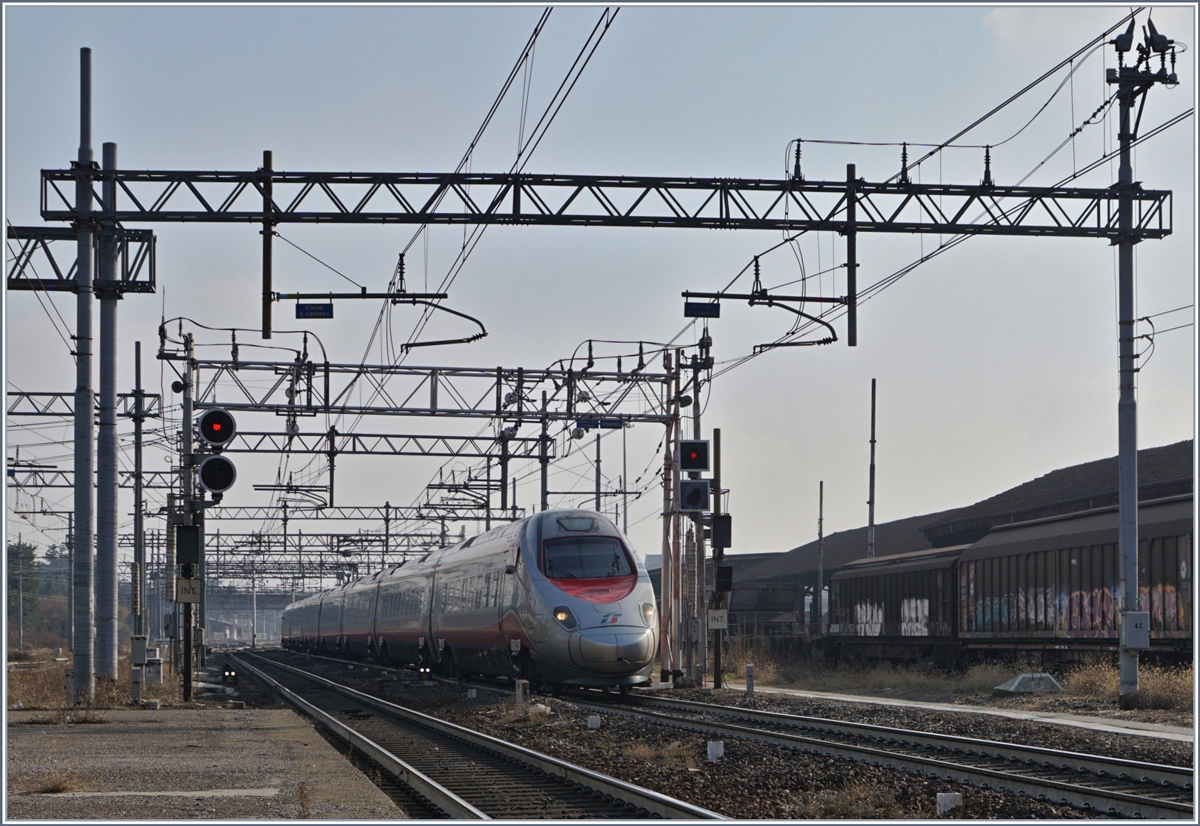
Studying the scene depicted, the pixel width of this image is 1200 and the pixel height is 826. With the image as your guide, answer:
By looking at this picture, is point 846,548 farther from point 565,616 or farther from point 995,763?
point 995,763

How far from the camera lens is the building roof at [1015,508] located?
1699 inches

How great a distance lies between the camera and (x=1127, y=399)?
21219 millimetres

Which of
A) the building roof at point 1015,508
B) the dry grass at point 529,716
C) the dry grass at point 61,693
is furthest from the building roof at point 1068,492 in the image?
the dry grass at point 61,693

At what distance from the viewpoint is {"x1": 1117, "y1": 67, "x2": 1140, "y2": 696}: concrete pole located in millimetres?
21000

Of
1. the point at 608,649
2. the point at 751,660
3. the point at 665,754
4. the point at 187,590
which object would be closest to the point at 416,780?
the point at 665,754

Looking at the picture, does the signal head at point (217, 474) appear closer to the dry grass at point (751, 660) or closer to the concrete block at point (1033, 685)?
the concrete block at point (1033, 685)

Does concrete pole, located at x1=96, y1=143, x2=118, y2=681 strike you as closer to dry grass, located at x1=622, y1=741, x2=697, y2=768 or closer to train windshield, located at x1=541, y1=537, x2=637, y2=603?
train windshield, located at x1=541, y1=537, x2=637, y2=603

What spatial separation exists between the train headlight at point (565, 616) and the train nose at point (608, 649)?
194 millimetres

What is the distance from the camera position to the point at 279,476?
191 feet

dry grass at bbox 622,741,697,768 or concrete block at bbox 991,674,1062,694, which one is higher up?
dry grass at bbox 622,741,697,768

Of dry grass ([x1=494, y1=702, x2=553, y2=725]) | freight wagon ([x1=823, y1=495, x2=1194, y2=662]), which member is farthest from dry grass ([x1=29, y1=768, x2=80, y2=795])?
freight wagon ([x1=823, y1=495, x2=1194, y2=662])

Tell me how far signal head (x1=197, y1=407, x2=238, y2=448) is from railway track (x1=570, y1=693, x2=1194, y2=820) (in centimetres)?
757

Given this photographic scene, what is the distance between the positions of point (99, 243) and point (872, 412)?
34.2 metres

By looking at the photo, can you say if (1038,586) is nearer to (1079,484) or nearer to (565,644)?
(565,644)
